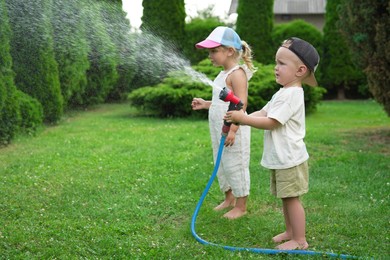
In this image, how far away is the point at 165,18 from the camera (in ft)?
47.8

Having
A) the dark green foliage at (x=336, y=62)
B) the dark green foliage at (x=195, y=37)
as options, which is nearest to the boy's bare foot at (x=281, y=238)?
the dark green foliage at (x=195, y=37)

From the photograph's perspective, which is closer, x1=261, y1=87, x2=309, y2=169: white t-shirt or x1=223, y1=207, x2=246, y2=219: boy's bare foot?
x1=261, y1=87, x2=309, y2=169: white t-shirt

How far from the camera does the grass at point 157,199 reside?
3.68 m

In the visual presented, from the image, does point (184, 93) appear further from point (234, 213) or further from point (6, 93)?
point (234, 213)

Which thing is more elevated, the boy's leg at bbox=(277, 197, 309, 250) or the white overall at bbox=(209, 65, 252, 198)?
the white overall at bbox=(209, 65, 252, 198)

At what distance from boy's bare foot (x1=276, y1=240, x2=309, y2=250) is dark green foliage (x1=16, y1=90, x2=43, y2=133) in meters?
5.65

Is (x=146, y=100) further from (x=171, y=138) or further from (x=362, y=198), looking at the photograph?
(x=362, y=198)

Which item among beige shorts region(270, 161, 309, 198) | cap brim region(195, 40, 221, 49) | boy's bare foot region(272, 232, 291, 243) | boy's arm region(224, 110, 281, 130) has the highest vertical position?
cap brim region(195, 40, 221, 49)

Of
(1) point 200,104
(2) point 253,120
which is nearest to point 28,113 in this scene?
(1) point 200,104

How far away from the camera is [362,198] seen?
4875 millimetres

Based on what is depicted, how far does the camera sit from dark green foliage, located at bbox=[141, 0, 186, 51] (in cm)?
1432

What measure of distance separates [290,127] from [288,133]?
4 cm

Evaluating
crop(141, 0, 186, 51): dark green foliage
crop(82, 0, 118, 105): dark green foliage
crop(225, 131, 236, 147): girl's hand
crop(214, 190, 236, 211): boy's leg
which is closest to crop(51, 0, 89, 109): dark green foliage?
crop(82, 0, 118, 105): dark green foliage

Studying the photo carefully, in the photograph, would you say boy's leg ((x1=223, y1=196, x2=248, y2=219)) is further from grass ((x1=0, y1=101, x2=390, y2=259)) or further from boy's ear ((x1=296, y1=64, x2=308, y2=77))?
boy's ear ((x1=296, y1=64, x2=308, y2=77))
